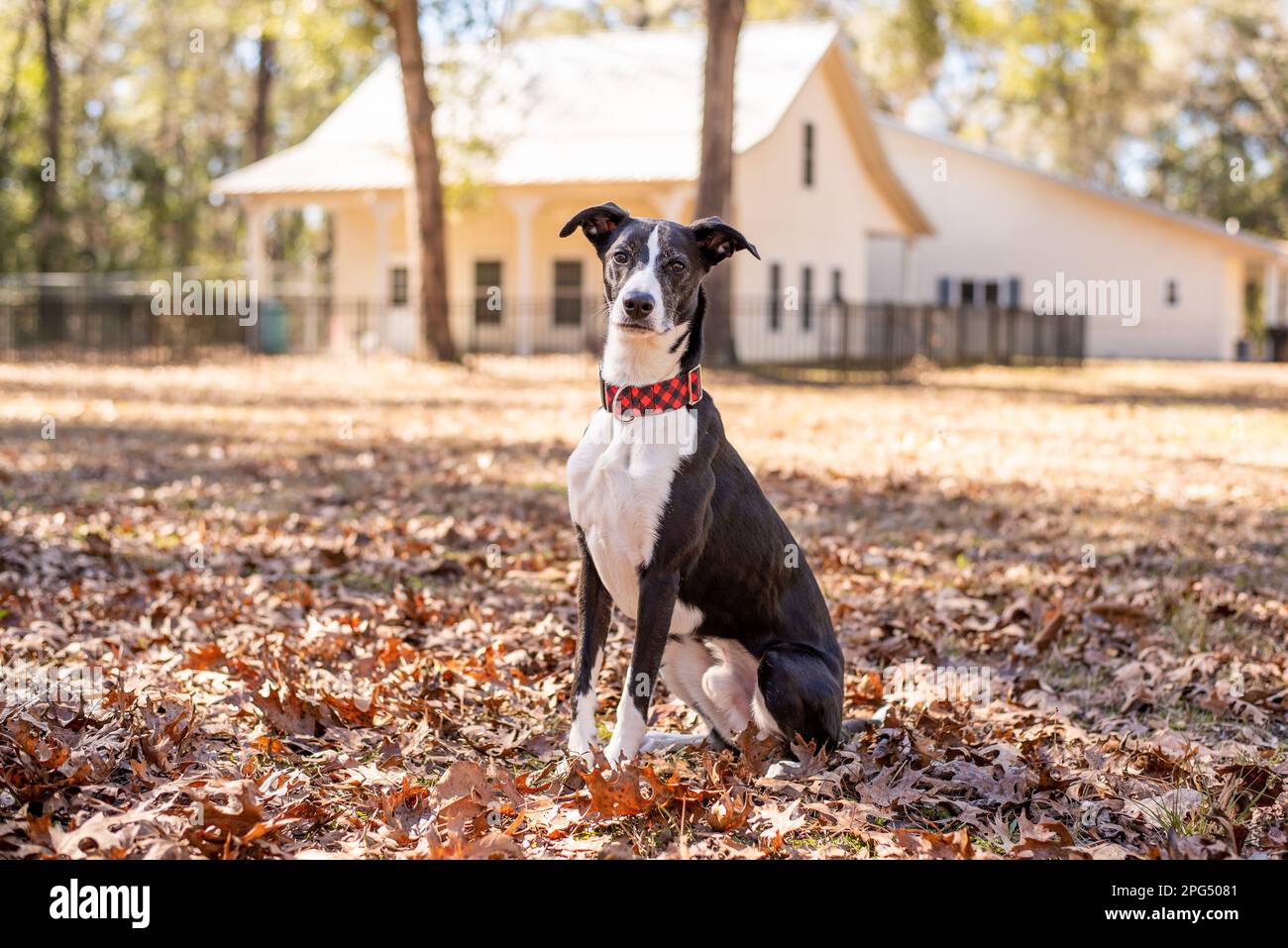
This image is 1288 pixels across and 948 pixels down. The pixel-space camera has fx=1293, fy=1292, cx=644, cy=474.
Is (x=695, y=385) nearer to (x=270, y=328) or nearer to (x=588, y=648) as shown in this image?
(x=588, y=648)

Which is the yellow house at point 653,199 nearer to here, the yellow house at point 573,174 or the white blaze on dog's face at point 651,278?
the yellow house at point 573,174

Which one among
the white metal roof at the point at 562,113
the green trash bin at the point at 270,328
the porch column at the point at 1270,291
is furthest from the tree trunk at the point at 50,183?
the porch column at the point at 1270,291

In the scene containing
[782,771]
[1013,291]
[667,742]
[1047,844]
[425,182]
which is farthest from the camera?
[1013,291]

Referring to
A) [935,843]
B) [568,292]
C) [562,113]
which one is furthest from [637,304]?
[562,113]

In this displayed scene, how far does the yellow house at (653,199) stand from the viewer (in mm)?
26969

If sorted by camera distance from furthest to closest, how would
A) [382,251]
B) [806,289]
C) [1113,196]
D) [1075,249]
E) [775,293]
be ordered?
[1075,249] → [1113,196] → [806,289] → [775,293] → [382,251]

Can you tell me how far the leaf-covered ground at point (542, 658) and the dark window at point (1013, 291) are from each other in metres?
26.7

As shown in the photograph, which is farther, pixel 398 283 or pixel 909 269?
pixel 909 269

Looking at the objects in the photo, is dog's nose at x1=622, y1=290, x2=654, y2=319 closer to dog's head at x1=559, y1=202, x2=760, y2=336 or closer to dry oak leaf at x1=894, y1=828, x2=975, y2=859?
dog's head at x1=559, y1=202, x2=760, y2=336

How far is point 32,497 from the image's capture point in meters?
8.93

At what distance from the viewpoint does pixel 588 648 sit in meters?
4.11

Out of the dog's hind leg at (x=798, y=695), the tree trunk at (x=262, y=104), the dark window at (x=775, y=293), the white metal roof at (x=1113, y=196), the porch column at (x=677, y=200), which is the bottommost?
the dog's hind leg at (x=798, y=695)

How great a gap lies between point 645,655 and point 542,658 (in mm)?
1668
